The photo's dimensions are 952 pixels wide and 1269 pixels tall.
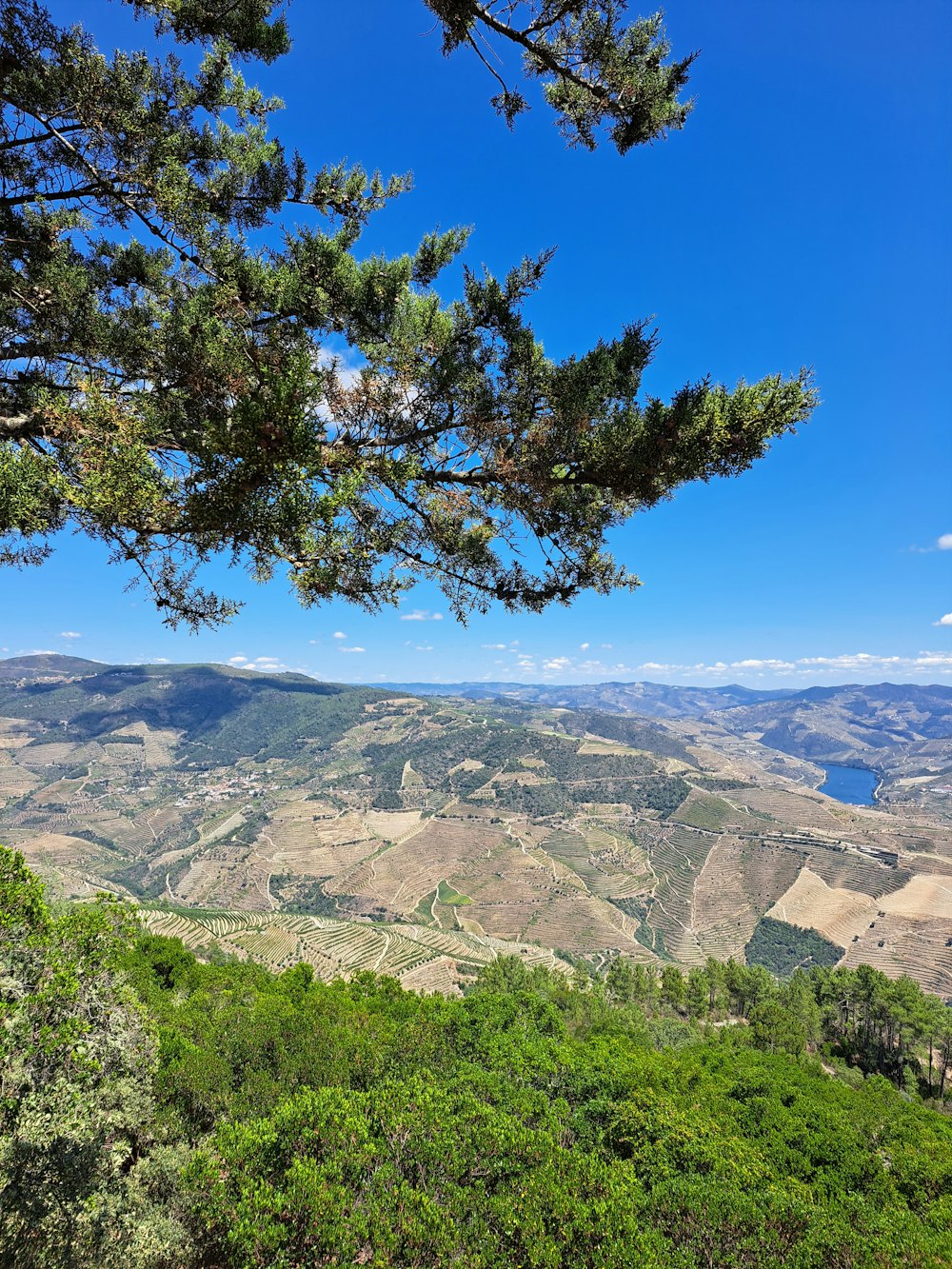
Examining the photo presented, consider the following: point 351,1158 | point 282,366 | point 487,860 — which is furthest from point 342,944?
point 282,366

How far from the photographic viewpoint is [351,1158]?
712cm

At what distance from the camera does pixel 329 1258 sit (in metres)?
6.22

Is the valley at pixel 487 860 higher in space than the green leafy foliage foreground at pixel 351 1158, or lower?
lower

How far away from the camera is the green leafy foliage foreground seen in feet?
19.7

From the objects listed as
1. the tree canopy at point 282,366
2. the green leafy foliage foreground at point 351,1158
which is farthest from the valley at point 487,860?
the tree canopy at point 282,366

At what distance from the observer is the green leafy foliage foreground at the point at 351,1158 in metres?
5.99

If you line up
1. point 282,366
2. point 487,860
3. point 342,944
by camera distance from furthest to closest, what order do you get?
1. point 487,860
2. point 342,944
3. point 282,366

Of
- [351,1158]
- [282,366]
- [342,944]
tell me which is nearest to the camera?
[282,366]

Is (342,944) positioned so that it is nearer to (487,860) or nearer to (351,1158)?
(487,860)

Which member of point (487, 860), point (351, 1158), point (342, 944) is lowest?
point (487, 860)

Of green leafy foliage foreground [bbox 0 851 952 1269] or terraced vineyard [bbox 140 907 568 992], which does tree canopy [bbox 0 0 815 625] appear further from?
terraced vineyard [bbox 140 907 568 992]

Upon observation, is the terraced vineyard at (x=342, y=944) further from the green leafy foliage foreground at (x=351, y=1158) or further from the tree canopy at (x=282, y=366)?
the tree canopy at (x=282, y=366)

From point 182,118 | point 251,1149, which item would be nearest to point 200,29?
point 182,118

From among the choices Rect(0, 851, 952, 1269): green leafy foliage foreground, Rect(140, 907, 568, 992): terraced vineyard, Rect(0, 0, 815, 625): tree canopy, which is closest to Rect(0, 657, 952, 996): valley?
Rect(140, 907, 568, 992): terraced vineyard
